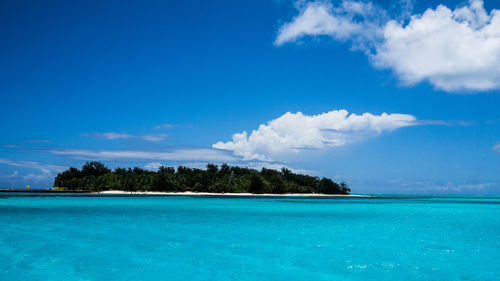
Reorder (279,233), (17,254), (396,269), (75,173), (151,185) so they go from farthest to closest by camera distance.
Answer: (75,173) < (151,185) < (279,233) < (17,254) < (396,269)

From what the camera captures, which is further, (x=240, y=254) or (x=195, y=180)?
(x=195, y=180)

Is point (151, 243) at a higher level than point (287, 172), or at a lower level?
lower

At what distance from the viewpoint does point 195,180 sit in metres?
139

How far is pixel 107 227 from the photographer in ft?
84.1

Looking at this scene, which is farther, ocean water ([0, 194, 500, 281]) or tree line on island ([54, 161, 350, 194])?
tree line on island ([54, 161, 350, 194])

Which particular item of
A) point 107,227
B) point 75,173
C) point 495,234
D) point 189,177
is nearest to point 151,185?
point 189,177

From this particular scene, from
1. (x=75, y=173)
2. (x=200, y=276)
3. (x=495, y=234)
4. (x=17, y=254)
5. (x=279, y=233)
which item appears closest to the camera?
(x=200, y=276)

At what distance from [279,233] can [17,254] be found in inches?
549

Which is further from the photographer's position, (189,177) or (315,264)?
(189,177)

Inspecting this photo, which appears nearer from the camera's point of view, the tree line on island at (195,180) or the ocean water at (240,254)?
the ocean water at (240,254)

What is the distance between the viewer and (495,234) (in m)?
25.3

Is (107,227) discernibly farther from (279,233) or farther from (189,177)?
(189,177)

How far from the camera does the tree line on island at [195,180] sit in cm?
13850

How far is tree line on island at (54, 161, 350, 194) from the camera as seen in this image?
5453 inches
